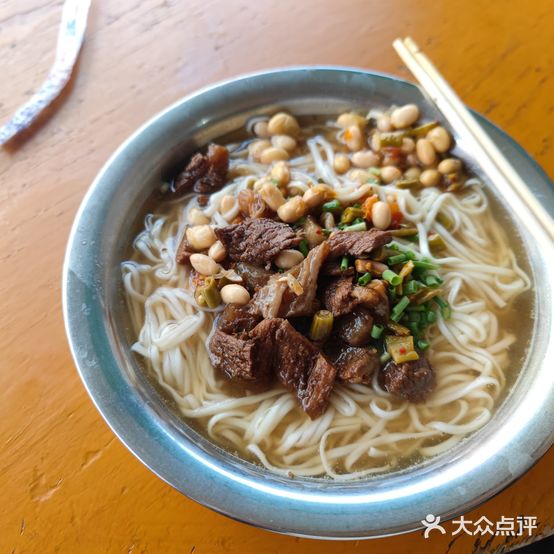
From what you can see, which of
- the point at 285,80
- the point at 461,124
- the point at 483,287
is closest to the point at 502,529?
the point at 483,287

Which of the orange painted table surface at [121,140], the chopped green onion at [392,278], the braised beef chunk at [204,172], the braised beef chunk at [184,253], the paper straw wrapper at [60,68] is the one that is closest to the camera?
the orange painted table surface at [121,140]

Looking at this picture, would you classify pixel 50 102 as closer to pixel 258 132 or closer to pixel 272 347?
pixel 258 132

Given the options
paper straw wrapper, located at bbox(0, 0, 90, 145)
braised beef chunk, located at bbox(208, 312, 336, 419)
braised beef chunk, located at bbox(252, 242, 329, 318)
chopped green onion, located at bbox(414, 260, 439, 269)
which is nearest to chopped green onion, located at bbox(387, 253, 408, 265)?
chopped green onion, located at bbox(414, 260, 439, 269)

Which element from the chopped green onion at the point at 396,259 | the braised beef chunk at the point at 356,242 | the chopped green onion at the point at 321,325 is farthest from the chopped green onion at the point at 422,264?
the chopped green onion at the point at 321,325

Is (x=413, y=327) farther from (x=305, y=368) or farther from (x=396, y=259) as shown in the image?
(x=305, y=368)

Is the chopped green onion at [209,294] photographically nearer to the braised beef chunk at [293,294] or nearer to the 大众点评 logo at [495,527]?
the braised beef chunk at [293,294]

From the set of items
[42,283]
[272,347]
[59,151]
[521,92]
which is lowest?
[521,92]

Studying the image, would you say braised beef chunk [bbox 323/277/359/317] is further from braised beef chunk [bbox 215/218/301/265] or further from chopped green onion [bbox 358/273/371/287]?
braised beef chunk [bbox 215/218/301/265]
